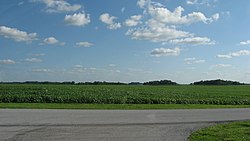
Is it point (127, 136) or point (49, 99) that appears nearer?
point (127, 136)

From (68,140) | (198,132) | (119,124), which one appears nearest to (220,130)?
(198,132)

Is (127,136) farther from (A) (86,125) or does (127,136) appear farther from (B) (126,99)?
(B) (126,99)

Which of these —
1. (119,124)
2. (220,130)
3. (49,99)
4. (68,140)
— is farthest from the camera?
(49,99)

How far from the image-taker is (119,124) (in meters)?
14.6

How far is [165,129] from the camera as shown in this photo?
13375mm

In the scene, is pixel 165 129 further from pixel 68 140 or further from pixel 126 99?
pixel 126 99

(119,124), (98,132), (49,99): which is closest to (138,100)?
(49,99)

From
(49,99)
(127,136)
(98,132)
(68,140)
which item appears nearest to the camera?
(68,140)

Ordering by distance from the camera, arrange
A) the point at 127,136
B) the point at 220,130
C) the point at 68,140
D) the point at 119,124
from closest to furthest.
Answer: the point at 68,140 < the point at 127,136 < the point at 220,130 < the point at 119,124

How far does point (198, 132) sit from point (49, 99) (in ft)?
72.6

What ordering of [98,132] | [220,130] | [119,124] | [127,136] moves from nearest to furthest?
[127,136]
[98,132]
[220,130]
[119,124]

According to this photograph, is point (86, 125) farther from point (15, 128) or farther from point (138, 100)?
point (138, 100)

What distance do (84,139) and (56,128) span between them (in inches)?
103

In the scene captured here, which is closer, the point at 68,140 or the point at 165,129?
the point at 68,140
